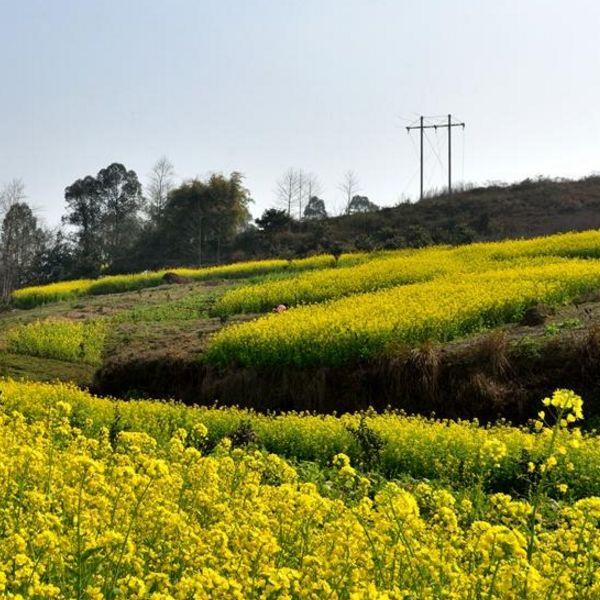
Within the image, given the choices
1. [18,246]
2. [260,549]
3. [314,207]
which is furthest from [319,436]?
[314,207]

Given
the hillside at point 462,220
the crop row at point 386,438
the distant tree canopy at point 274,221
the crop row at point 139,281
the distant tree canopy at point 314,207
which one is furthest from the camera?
the distant tree canopy at point 314,207

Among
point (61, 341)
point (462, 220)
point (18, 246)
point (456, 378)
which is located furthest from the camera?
point (18, 246)

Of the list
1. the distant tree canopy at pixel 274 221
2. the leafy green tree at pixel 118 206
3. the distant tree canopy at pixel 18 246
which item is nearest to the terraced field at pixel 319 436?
the distant tree canopy at pixel 274 221

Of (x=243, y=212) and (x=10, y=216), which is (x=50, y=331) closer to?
(x=243, y=212)

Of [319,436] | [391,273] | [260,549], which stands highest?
[391,273]

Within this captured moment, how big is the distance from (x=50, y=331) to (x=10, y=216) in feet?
135

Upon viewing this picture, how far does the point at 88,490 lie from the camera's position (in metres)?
5.41

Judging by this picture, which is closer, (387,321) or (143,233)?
(387,321)

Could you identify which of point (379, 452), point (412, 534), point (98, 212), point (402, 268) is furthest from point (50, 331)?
point (98, 212)

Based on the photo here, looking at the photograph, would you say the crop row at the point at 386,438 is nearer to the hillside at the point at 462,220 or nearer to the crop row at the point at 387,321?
the crop row at the point at 387,321

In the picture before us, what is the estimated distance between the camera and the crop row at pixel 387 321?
15188mm

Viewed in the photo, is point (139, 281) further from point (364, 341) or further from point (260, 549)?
point (260, 549)

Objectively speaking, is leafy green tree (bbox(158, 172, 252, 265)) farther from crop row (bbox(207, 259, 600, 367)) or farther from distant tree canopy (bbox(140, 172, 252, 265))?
crop row (bbox(207, 259, 600, 367))

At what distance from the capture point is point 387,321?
15734mm
